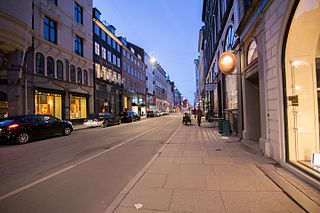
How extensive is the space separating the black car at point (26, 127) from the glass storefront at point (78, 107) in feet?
39.5

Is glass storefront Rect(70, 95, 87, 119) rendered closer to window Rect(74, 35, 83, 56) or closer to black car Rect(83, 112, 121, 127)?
black car Rect(83, 112, 121, 127)

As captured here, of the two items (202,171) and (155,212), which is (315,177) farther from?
(155,212)

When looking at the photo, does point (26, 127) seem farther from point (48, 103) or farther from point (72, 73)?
point (72, 73)

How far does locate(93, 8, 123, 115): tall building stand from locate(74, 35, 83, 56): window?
11.0 feet

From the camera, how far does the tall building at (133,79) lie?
153ft

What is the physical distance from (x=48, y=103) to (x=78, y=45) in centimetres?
1010

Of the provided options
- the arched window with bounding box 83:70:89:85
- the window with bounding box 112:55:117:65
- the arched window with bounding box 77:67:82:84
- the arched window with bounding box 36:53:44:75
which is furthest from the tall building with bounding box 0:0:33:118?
the window with bounding box 112:55:117:65

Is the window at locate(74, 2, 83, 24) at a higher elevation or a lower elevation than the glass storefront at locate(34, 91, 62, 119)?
higher

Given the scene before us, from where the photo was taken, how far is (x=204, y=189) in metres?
4.28

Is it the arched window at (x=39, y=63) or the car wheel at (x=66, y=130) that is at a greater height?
the arched window at (x=39, y=63)

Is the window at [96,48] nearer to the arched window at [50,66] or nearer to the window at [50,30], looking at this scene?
the window at [50,30]

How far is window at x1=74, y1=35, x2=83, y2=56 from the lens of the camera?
27.1 m

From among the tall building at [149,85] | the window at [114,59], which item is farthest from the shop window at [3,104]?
the tall building at [149,85]

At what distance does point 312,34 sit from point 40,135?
14.2 meters
